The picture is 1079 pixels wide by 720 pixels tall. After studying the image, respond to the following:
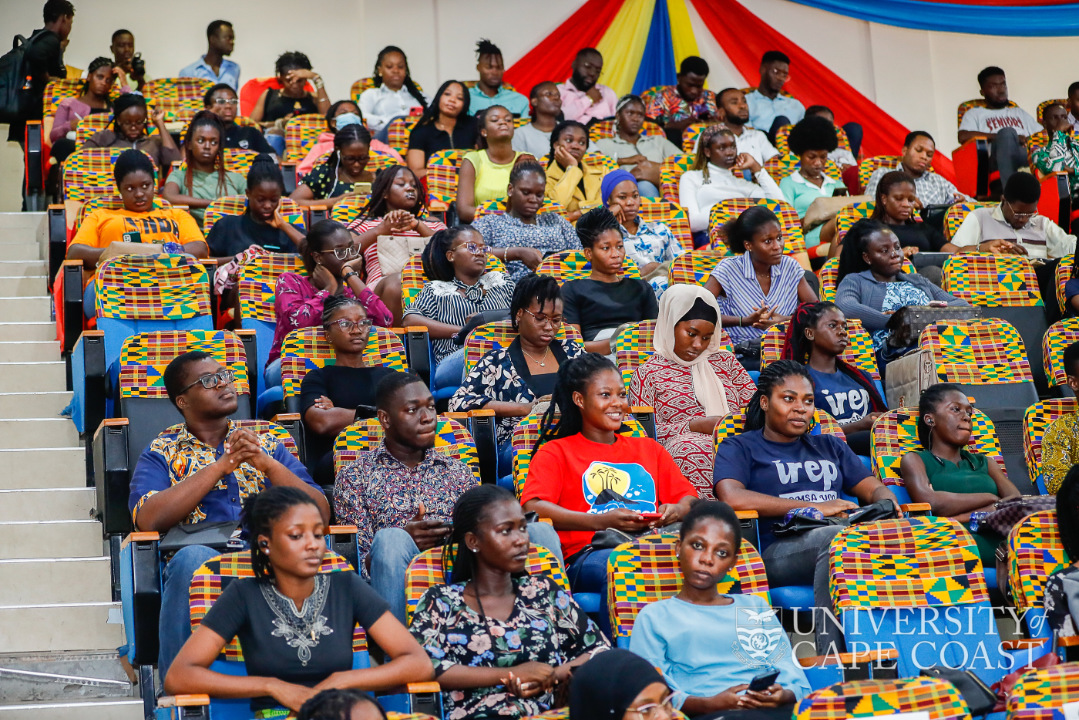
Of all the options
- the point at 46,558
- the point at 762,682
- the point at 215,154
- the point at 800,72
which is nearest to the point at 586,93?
the point at 800,72

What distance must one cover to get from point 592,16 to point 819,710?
873 centimetres

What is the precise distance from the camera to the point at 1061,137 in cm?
870

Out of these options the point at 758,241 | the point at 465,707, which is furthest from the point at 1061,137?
the point at 465,707

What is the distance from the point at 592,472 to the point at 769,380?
722 millimetres

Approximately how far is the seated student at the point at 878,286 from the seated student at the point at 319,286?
2.13m

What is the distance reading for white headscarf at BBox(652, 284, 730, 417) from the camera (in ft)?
16.9

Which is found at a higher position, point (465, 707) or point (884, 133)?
point (884, 133)

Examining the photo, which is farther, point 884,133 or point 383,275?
point 884,133

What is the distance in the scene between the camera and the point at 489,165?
7.53 metres

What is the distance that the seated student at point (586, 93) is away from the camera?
31.7 feet

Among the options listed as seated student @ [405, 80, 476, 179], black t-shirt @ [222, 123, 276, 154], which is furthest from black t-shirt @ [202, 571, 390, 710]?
black t-shirt @ [222, 123, 276, 154]

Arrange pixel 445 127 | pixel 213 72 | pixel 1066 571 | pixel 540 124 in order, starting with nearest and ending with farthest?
pixel 1066 571 < pixel 445 127 < pixel 540 124 < pixel 213 72

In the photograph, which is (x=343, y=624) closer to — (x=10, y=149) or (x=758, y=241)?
(x=758, y=241)

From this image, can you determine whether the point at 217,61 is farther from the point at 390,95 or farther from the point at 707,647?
the point at 707,647
